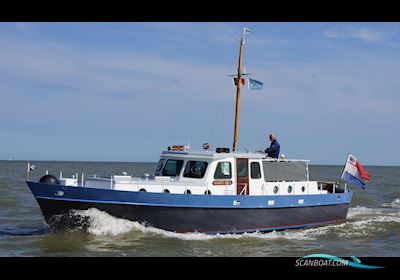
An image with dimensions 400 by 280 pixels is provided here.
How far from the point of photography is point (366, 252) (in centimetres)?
1625

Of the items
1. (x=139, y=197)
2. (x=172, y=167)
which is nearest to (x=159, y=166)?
(x=172, y=167)

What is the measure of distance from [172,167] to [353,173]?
799 cm

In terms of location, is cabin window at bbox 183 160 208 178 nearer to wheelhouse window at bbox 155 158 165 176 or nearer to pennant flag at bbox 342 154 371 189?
wheelhouse window at bbox 155 158 165 176

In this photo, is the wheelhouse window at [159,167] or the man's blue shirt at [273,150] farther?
the man's blue shirt at [273,150]

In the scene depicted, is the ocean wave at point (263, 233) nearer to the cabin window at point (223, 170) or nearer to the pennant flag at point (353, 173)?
the pennant flag at point (353, 173)

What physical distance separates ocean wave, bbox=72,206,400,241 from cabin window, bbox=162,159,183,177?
7.48ft

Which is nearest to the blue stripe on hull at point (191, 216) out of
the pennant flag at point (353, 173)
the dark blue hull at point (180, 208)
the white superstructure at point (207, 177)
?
the dark blue hull at point (180, 208)

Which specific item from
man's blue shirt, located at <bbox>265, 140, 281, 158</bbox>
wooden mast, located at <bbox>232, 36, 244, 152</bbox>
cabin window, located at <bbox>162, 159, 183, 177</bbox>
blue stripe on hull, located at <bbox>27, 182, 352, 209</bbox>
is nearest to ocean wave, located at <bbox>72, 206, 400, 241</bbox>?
blue stripe on hull, located at <bbox>27, 182, 352, 209</bbox>

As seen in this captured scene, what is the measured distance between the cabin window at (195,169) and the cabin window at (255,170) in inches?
65.7

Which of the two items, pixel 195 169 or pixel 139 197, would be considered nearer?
pixel 139 197

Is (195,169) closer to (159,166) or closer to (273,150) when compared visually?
(159,166)

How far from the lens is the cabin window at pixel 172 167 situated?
1770 centimetres

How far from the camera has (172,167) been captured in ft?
58.5
